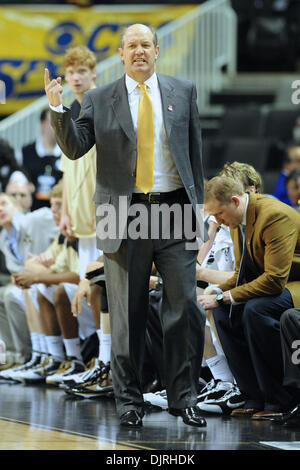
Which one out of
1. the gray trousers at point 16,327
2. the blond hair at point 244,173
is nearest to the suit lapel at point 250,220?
the blond hair at point 244,173

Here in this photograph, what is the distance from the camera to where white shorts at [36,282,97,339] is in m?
5.82

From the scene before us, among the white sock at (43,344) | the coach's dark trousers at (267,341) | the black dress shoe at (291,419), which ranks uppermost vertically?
the coach's dark trousers at (267,341)

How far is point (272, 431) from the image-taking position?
156 inches

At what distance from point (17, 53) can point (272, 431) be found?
8.13m

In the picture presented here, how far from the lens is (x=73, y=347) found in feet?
19.0

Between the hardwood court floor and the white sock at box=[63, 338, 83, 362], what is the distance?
92cm

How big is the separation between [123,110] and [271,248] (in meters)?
0.96

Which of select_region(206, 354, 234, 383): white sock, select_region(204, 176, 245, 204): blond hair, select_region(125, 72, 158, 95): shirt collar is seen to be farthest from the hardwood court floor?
select_region(125, 72, 158, 95): shirt collar

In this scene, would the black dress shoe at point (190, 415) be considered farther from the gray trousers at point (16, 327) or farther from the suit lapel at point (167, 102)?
the gray trousers at point (16, 327)

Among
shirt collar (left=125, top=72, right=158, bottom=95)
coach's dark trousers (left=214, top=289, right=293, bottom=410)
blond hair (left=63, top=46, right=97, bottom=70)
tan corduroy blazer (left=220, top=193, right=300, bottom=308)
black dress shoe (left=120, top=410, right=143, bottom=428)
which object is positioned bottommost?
black dress shoe (left=120, top=410, right=143, bottom=428)

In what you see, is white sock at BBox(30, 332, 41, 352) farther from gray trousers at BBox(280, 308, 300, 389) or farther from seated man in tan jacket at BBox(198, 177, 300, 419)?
gray trousers at BBox(280, 308, 300, 389)

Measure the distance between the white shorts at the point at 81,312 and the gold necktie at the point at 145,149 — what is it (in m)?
1.90

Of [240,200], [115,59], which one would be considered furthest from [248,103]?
[240,200]

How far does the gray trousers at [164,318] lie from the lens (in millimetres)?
4062
